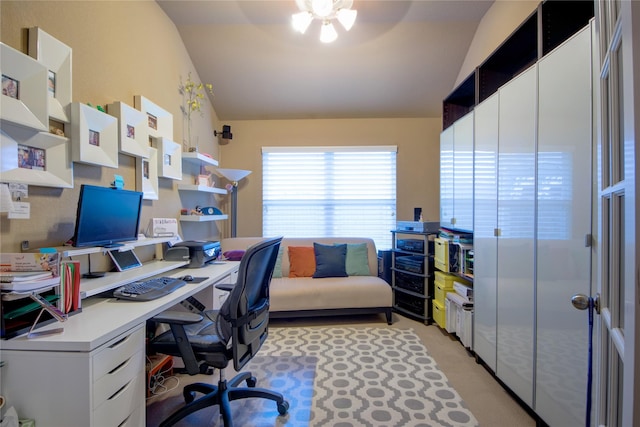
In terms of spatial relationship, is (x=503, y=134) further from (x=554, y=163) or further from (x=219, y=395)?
(x=219, y=395)

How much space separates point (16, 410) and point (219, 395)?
0.89 metres

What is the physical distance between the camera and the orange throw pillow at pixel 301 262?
3.62 metres

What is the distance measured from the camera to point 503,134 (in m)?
2.01

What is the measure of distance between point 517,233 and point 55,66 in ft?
9.09

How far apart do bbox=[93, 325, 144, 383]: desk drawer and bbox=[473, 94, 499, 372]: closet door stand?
219 centimetres

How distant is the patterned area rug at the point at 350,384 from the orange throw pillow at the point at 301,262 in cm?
79

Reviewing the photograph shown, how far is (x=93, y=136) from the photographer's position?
68.7 inches

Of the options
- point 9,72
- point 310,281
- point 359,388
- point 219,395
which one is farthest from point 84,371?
point 310,281

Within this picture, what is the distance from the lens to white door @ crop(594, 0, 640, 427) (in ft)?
1.80

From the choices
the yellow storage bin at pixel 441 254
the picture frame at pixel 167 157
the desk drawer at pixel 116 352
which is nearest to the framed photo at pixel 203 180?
the picture frame at pixel 167 157

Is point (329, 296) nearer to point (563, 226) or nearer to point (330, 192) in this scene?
point (330, 192)

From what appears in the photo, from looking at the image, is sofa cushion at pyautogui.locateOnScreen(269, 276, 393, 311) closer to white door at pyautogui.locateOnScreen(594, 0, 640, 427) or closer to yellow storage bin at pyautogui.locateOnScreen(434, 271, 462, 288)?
yellow storage bin at pyautogui.locateOnScreen(434, 271, 462, 288)

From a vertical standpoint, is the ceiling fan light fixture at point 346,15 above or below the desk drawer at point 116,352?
above

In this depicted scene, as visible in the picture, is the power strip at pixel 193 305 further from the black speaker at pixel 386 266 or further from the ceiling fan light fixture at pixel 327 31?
the black speaker at pixel 386 266
